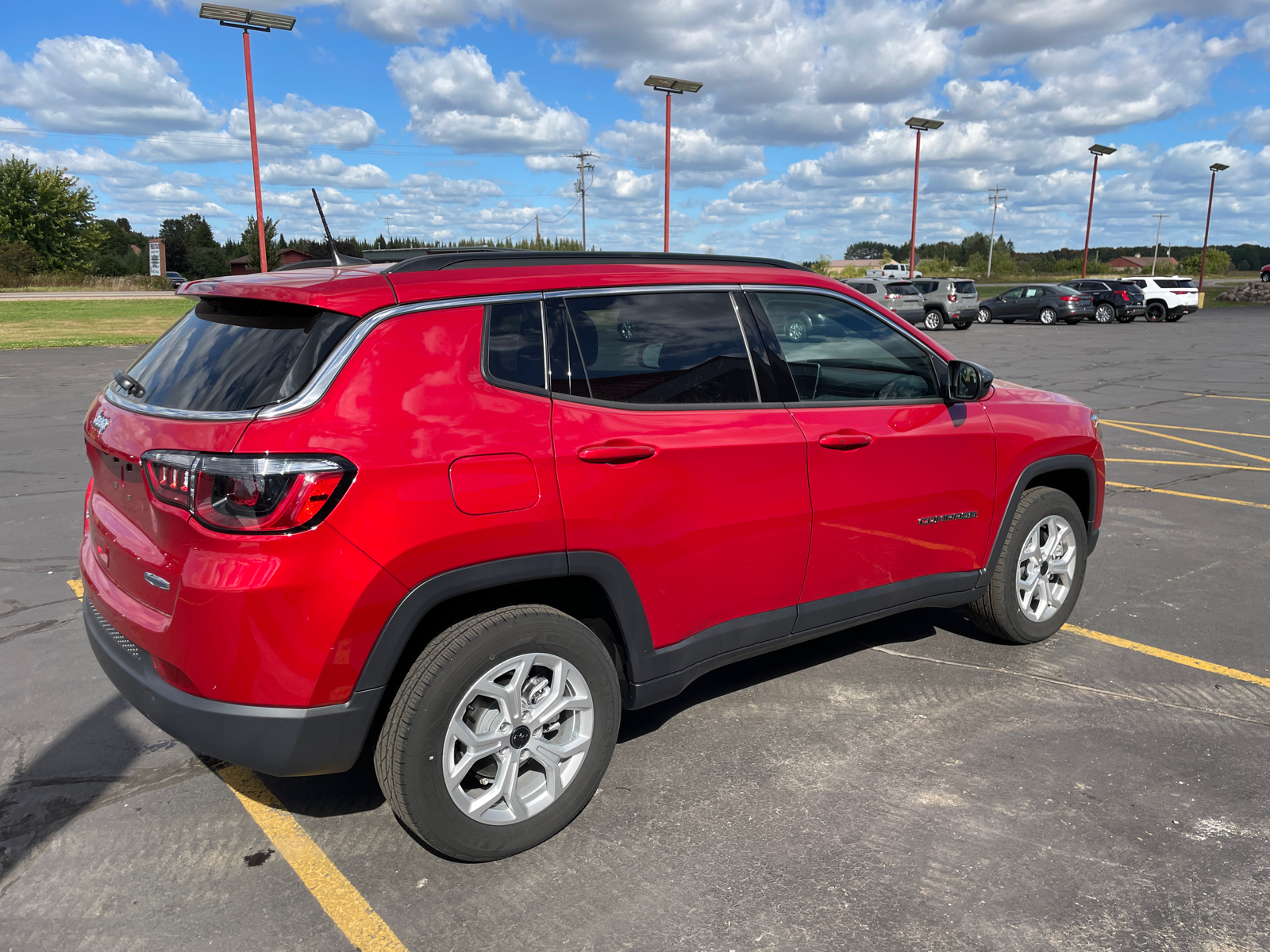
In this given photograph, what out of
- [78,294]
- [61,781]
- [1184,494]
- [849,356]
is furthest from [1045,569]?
[78,294]

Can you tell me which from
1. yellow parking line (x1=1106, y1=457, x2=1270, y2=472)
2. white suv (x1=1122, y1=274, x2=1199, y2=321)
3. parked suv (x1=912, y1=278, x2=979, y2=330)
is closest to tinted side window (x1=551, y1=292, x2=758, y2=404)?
yellow parking line (x1=1106, y1=457, x2=1270, y2=472)

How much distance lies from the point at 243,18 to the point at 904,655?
26532mm

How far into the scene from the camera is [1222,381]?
55.8 feet

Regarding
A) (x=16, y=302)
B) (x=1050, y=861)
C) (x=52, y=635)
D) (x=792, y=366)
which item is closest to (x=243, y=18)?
(x=16, y=302)

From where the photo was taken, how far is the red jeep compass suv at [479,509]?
2.50 meters

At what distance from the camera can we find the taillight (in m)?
2.43

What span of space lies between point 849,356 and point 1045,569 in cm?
170

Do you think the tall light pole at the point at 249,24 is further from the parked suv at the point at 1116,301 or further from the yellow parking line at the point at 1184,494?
the parked suv at the point at 1116,301

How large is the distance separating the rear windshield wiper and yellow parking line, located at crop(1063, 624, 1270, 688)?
448cm

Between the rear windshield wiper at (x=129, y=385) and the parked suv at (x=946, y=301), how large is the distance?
1300 inches

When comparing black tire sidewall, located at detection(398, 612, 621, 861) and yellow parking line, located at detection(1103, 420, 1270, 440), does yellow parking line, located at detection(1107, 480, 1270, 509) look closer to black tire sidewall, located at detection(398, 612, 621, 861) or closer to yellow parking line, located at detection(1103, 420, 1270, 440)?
yellow parking line, located at detection(1103, 420, 1270, 440)

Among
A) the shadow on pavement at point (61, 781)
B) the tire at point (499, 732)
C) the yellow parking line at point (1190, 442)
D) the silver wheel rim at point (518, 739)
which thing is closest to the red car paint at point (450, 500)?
the tire at point (499, 732)

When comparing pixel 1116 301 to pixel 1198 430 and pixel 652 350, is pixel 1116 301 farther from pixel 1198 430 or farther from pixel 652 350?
pixel 652 350

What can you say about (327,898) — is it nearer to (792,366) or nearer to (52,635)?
(792,366)
